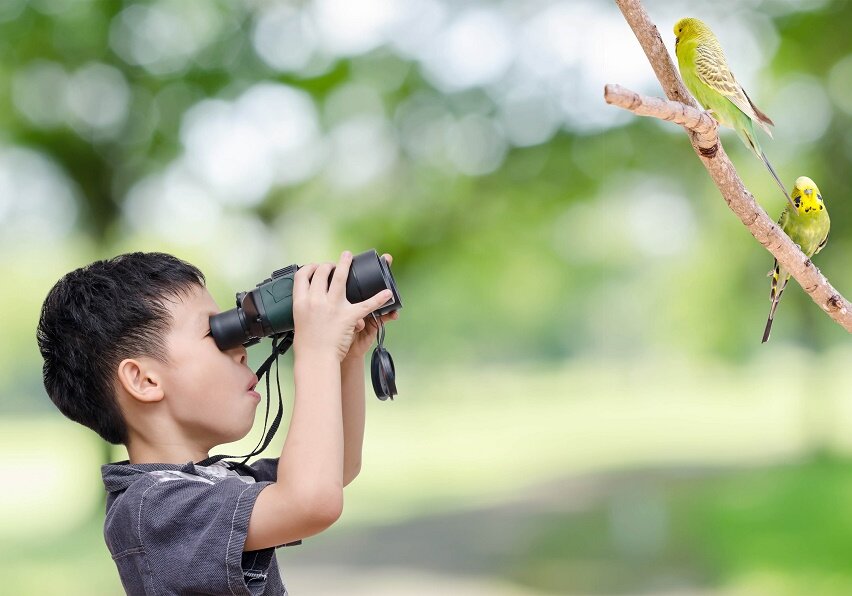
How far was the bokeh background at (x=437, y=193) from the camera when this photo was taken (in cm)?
393

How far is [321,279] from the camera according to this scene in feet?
2.84

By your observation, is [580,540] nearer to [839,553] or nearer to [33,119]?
[839,553]

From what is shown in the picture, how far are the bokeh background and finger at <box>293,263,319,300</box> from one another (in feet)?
8.80

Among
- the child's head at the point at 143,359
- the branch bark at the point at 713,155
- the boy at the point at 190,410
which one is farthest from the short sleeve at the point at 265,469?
the branch bark at the point at 713,155

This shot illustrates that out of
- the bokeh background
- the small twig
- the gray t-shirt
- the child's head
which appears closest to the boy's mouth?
the child's head

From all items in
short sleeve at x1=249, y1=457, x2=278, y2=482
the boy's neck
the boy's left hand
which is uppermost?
the boy's left hand

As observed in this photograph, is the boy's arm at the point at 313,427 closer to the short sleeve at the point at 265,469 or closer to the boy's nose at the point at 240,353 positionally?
the boy's nose at the point at 240,353

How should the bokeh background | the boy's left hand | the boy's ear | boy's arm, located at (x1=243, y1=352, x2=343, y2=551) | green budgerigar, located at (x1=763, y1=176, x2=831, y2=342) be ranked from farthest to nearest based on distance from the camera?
the bokeh background, green budgerigar, located at (x1=763, y1=176, x2=831, y2=342), the boy's left hand, the boy's ear, boy's arm, located at (x1=243, y1=352, x2=343, y2=551)

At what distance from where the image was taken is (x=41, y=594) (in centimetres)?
349

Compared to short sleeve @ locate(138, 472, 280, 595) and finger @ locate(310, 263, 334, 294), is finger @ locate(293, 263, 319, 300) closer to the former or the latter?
finger @ locate(310, 263, 334, 294)

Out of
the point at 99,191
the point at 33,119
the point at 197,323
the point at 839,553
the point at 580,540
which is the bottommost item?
the point at 839,553

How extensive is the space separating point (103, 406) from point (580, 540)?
392 centimetres

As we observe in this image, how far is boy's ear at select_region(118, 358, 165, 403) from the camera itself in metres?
0.91

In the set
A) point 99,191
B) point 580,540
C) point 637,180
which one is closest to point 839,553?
point 580,540
